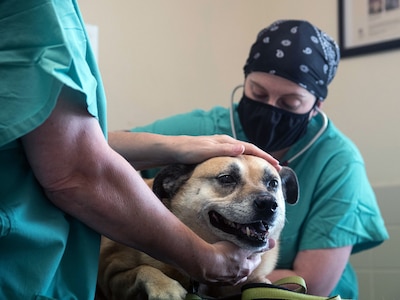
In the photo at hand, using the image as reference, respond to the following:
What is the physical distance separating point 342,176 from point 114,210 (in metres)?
0.86

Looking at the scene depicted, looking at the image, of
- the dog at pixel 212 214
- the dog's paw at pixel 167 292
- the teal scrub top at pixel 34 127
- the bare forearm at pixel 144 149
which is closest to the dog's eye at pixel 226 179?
the dog at pixel 212 214

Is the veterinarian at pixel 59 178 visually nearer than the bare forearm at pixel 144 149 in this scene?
Yes

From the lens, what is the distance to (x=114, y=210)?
2.40ft

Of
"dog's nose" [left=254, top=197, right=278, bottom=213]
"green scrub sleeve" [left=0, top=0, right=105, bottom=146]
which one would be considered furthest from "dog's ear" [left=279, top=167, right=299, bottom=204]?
"green scrub sleeve" [left=0, top=0, right=105, bottom=146]

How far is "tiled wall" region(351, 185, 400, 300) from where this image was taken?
6.25 ft

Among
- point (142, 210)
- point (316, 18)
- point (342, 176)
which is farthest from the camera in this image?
point (316, 18)

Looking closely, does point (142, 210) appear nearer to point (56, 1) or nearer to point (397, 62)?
point (56, 1)

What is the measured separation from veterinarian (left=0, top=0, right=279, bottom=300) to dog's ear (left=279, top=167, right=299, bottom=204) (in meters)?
0.48

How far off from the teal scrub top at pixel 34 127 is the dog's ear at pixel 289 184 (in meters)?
0.63

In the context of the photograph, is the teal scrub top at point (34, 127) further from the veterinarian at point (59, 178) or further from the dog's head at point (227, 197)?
the dog's head at point (227, 197)

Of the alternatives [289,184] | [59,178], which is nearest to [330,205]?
[289,184]

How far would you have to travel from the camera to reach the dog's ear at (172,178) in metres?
1.18

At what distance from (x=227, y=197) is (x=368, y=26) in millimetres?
1280

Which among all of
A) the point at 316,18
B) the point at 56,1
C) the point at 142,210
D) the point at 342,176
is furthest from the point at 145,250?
the point at 316,18
